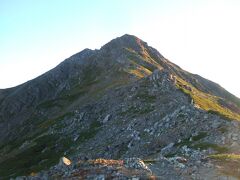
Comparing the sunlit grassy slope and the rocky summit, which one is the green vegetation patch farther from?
the sunlit grassy slope

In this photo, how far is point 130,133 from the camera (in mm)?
63406

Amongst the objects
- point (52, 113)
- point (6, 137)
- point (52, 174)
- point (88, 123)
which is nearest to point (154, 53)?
point (52, 113)

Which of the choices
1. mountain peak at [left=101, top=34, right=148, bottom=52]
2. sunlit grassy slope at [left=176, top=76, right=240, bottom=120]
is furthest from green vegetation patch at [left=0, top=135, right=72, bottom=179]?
mountain peak at [left=101, top=34, right=148, bottom=52]

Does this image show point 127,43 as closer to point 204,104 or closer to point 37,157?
point 204,104

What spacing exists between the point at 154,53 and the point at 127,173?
486 feet

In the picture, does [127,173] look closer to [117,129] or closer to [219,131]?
[219,131]

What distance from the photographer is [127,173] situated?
30.9 meters

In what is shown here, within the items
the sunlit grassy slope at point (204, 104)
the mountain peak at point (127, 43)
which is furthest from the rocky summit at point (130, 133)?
the mountain peak at point (127, 43)

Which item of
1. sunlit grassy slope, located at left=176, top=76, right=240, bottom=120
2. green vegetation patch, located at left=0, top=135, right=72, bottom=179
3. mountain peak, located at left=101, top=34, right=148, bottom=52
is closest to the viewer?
sunlit grassy slope, located at left=176, top=76, right=240, bottom=120

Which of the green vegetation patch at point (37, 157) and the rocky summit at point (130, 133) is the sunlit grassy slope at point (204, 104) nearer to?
the rocky summit at point (130, 133)

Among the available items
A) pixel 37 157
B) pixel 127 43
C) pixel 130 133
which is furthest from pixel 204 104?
pixel 127 43

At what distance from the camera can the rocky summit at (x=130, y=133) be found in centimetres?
3372

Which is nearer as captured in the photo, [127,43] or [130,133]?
[130,133]

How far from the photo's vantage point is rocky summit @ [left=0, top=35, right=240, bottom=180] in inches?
1328
